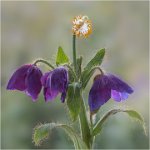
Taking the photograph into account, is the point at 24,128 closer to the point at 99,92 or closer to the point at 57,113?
the point at 57,113

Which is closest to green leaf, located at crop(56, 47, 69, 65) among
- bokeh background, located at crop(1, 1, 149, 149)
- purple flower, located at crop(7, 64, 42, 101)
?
purple flower, located at crop(7, 64, 42, 101)

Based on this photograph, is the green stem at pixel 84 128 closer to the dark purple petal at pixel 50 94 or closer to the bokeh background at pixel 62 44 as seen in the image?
the dark purple petal at pixel 50 94

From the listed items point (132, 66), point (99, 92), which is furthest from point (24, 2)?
point (99, 92)

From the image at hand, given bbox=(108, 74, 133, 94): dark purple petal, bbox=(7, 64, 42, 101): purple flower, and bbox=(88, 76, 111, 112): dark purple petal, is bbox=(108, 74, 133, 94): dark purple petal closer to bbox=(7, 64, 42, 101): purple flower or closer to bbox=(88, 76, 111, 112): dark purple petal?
bbox=(88, 76, 111, 112): dark purple petal

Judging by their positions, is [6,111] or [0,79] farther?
[0,79]

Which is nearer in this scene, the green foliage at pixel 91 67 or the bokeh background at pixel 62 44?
the green foliage at pixel 91 67

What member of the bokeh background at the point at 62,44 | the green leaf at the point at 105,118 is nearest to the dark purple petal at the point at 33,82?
the green leaf at the point at 105,118
